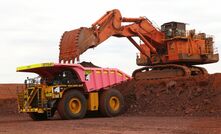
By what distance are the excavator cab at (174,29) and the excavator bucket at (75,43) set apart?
6.09 metres

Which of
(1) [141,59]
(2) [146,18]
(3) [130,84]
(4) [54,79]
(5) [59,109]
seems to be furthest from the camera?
(1) [141,59]

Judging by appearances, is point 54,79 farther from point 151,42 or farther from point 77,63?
point 151,42

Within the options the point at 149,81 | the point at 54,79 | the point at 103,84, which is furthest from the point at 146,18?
the point at 54,79

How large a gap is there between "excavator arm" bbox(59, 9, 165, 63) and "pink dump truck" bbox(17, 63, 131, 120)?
4.91ft

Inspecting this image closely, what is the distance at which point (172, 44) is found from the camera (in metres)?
25.7

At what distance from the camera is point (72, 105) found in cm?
1875

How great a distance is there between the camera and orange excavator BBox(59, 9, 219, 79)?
23936 mm

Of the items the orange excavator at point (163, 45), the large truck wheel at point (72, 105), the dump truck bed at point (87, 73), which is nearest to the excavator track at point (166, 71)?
the orange excavator at point (163, 45)

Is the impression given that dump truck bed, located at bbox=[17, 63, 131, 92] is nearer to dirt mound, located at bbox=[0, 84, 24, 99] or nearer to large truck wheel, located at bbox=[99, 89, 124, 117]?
large truck wheel, located at bbox=[99, 89, 124, 117]

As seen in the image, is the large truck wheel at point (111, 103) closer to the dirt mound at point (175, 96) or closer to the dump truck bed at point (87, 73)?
the dump truck bed at point (87, 73)

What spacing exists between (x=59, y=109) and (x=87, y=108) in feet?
5.62

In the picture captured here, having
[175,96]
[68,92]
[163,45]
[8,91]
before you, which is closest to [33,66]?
[68,92]

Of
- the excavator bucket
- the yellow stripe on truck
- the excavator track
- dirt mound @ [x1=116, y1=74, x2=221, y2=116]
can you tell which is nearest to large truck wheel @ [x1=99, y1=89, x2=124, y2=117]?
dirt mound @ [x1=116, y1=74, x2=221, y2=116]

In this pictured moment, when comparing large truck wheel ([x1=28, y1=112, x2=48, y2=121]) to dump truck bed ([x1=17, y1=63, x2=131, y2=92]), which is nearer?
dump truck bed ([x1=17, y1=63, x2=131, y2=92])
